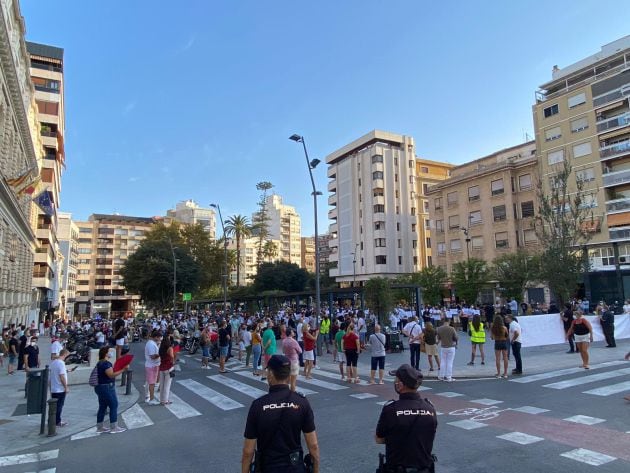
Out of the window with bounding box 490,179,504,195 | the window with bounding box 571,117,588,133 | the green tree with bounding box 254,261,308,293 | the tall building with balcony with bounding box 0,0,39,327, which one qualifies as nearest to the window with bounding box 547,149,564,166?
the window with bounding box 571,117,588,133

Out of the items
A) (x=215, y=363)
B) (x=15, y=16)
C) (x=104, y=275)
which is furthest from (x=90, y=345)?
(x=104, y=275)

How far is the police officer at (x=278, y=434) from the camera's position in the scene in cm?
338

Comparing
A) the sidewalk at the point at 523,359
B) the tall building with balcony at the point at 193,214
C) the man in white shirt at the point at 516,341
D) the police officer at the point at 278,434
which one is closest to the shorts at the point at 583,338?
the sidewalk at the point at 523,359

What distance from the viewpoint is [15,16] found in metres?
28.8

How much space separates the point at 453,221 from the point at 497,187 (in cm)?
734

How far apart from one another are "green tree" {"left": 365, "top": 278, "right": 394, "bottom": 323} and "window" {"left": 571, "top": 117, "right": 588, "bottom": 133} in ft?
109

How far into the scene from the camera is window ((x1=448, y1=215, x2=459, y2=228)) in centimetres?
5656

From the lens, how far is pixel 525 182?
5022 centimetres

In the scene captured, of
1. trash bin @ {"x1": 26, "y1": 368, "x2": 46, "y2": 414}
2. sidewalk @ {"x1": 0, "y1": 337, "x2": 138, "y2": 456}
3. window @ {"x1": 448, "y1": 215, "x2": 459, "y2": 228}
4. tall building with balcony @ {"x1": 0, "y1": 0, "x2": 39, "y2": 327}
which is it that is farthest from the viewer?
window @ {"x1": 448, "y1": 215, "x2": 459, "y2": 228}

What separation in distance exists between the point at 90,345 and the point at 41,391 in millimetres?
12794

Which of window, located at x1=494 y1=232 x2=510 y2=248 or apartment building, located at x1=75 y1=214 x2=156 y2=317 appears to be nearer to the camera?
window, located at x1=494 y1=232 x2=510 y2=248

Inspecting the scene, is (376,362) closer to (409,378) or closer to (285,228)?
(409,378)

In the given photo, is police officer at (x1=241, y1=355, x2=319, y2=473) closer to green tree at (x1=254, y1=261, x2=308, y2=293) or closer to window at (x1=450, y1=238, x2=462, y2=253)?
window at (x1=450, y1=238, x2=462, y2=253)

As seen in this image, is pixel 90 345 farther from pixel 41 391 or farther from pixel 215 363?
pixel 41 391
